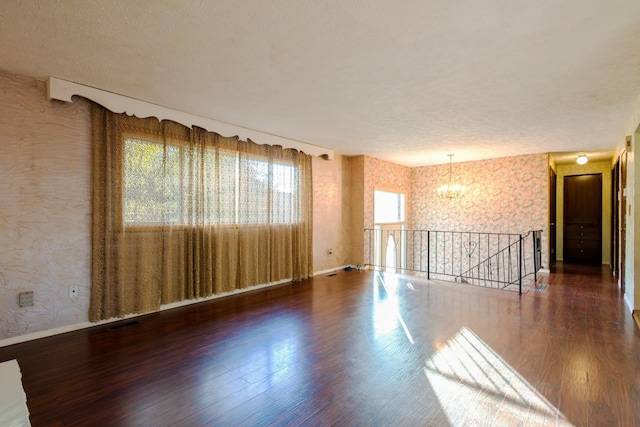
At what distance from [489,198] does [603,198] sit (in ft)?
9.49

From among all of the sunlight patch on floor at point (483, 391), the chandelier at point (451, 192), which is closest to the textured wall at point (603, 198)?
the chandelier at point (451, 192)

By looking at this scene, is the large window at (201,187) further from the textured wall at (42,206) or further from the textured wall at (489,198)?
the textured wall at (489,198)

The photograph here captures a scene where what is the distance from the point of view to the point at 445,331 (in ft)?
10.1

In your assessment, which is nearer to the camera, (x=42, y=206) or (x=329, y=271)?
(x=42, y=206)

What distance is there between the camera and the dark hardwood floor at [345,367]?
1826 mm

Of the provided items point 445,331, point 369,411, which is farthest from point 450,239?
point 369,411

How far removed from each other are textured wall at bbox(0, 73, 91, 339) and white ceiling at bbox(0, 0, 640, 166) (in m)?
0.40

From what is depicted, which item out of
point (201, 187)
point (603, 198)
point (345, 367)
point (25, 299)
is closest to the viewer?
point (345, 367)

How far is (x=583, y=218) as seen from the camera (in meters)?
7.35

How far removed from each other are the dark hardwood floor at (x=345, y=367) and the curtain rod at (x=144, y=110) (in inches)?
91.4

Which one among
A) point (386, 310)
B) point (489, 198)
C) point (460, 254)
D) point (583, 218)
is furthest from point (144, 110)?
point (583, 218)

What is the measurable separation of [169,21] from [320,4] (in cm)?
102

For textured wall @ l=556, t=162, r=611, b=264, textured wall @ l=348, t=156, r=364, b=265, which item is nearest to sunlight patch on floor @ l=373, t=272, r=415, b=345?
textured wall @ l=348, t=156, r=364, b=265

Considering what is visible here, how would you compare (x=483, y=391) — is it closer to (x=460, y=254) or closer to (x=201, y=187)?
(x=201, y=187)
